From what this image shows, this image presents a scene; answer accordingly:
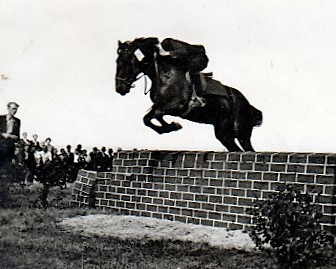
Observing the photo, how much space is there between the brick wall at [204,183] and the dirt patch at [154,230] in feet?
0.84

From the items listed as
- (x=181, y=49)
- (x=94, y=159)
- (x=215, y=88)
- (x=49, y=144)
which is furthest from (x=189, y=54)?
(x=94, y=159)

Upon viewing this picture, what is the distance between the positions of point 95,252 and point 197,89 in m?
3.98

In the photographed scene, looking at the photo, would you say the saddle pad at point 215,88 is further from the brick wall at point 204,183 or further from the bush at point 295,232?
the bush at point 295,232

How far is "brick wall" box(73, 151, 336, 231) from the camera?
6.69 meters

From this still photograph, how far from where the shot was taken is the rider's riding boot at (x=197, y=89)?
9.25 meters

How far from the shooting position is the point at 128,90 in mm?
9164

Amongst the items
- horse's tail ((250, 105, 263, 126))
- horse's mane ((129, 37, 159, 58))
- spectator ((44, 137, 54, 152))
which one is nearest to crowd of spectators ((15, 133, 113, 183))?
spectator ((44, 137, 54, 152))

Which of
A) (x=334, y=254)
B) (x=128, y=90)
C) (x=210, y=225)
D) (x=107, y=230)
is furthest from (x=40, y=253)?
(x=128, y=90)

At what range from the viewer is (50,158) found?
36.6 feet

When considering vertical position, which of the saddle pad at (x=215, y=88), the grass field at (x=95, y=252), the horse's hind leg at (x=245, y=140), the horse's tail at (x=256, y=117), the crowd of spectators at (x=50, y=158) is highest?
the saddle pad at (x=215, y=88)

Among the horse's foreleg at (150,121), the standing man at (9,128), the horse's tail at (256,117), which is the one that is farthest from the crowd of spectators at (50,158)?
the horse's tail at (256,117)

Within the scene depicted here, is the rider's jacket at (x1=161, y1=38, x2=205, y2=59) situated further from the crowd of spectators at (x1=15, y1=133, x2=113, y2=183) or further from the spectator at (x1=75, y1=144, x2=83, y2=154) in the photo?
the spectator at (x1=75, y1=144, x2=83, y2=154)

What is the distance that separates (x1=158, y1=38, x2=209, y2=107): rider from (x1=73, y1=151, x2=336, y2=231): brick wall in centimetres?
145

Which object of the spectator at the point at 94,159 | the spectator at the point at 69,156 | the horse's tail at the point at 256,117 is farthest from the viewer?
the spectator at the point at 94,159
